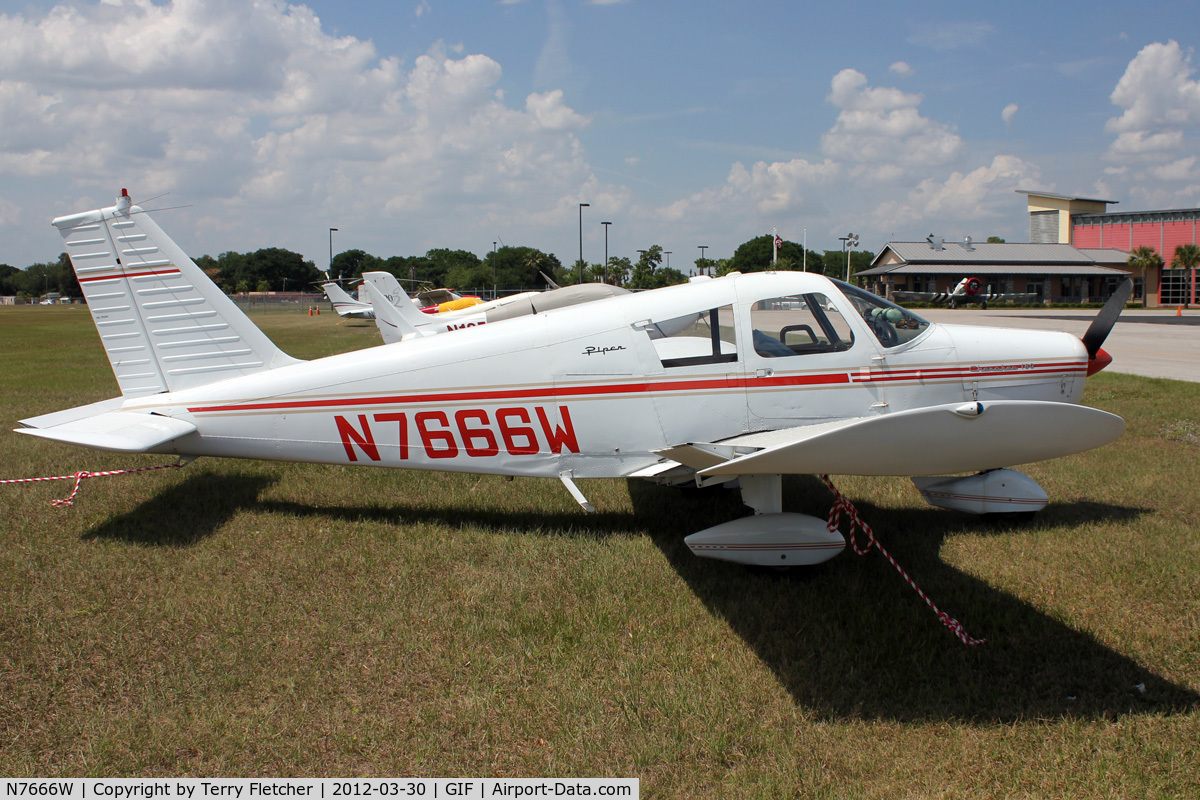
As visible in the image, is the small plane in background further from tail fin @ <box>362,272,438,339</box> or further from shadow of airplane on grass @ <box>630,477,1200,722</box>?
shadow of airplane on grass @ <box>630,477,1200,722</box>

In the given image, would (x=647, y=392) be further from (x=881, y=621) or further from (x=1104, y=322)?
(x=1104, y=322)

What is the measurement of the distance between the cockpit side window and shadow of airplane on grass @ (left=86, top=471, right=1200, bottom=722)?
63.6 inches

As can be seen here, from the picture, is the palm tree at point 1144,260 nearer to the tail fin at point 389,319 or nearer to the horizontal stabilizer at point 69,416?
the tail fin at point 389,319

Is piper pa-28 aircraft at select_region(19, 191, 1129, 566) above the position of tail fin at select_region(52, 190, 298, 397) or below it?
below

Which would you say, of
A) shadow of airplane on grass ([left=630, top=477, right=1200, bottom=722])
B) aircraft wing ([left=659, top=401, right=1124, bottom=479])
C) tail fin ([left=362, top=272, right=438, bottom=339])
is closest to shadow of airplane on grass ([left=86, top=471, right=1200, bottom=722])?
shadow of airplane on grass ([left=630, top=477, right=1200, bottom=722])

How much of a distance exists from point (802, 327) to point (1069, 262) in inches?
2909

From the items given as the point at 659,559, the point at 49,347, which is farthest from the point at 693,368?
the point at 49,347

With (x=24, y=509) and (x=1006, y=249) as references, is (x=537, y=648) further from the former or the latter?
(x=1006, y=249)

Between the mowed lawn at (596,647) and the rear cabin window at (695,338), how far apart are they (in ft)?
5.17

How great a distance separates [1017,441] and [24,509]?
7.95 m

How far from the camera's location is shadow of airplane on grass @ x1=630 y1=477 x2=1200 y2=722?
3611 mm

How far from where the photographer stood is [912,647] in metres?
4.12

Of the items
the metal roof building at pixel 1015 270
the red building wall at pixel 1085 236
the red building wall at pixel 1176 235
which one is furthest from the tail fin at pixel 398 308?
the red building wall at pixel 1085 236

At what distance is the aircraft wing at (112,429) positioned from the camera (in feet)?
16.9
